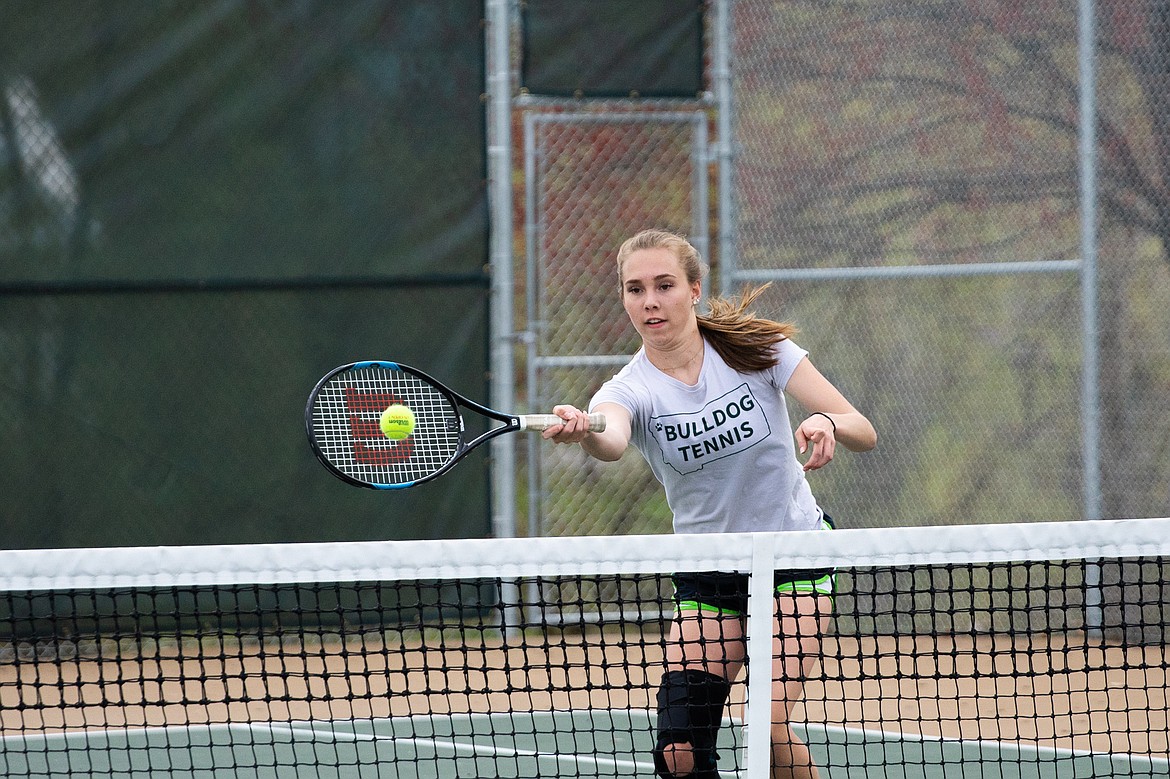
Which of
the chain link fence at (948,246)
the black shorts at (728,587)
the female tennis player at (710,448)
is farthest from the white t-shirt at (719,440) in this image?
the chain link fence at (948,246)

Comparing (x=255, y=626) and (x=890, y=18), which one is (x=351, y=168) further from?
(x=890, y=18)

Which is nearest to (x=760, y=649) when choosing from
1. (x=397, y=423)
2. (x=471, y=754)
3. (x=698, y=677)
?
(x=698, y=677)

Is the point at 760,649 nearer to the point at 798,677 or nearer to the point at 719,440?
the point at 798,677

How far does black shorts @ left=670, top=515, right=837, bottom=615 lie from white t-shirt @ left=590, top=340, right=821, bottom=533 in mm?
133

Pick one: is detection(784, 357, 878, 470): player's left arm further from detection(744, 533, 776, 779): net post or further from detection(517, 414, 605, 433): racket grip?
detection(517, 414, 605, 433): racket grip

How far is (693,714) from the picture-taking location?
303 cm

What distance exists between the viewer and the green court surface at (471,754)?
404 centimetres

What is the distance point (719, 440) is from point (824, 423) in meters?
0.32

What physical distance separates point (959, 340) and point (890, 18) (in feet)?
4.75

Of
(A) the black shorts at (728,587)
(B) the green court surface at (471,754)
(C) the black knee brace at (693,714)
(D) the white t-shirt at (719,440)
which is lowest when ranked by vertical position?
(B) the green court surface at (471,754)

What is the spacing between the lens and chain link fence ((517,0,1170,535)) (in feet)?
19.3

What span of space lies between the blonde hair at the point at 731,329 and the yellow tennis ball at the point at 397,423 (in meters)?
0.57

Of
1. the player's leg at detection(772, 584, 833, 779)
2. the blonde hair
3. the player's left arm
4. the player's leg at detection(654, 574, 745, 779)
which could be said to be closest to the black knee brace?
the player's leg at detection(654, 574, 745, 779)

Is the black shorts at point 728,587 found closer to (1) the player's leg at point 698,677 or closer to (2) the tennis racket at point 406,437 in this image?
(1) the player's leg at point 698,677
